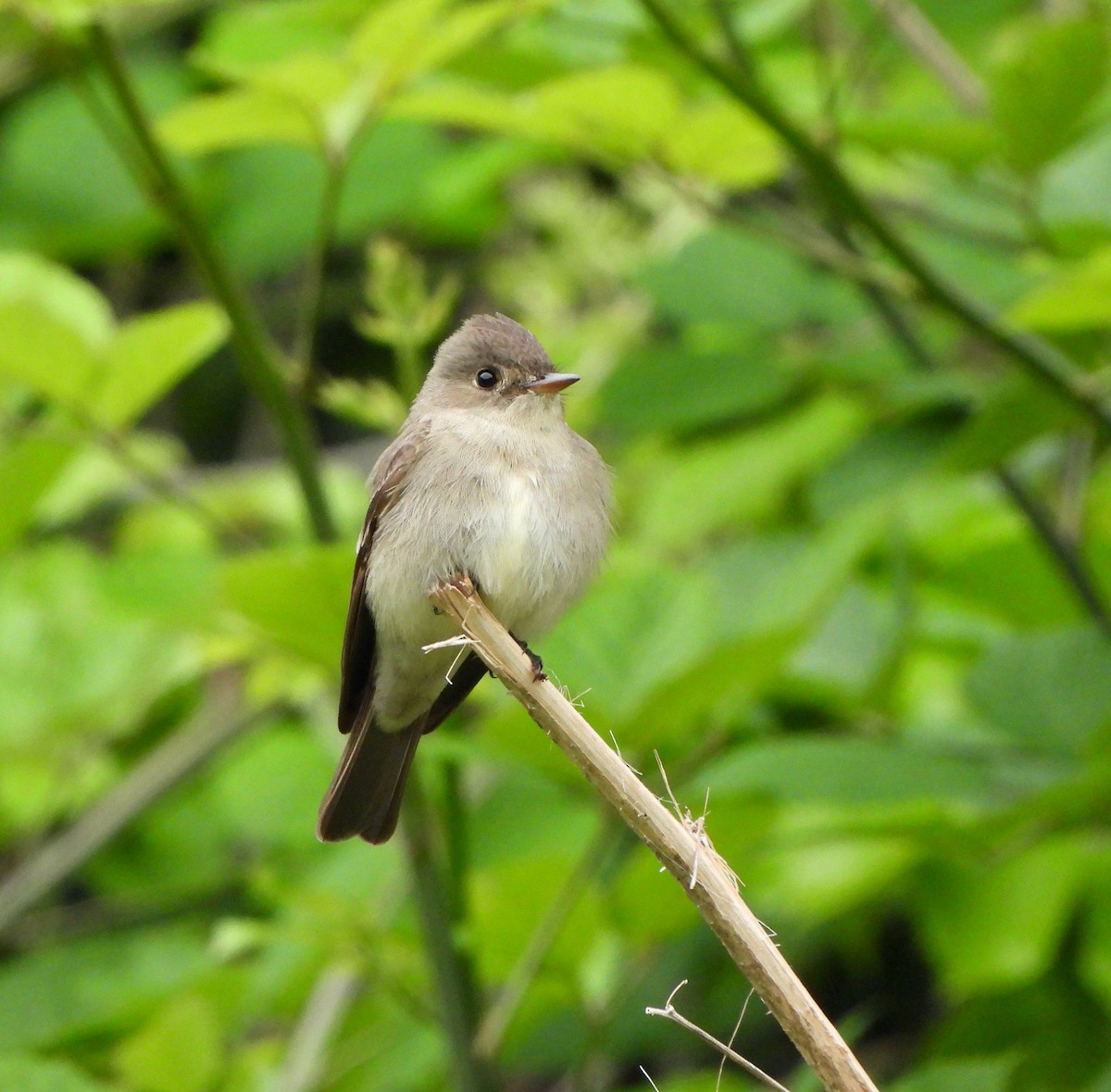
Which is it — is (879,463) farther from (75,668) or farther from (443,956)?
(75,668)

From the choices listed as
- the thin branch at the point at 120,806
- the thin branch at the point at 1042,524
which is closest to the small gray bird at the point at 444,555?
the thin branch at the point at 1042,524

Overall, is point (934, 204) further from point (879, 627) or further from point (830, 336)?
point (879, 627)

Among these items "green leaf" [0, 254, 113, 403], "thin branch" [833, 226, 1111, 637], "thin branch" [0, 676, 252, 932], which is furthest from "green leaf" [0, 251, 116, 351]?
"thin branch" [833, 226, 1111, 637]

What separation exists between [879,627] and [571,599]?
78cm

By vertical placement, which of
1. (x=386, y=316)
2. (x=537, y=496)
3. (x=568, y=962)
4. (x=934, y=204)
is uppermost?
(x=386, y=316)

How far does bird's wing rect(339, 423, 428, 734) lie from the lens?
288 cm

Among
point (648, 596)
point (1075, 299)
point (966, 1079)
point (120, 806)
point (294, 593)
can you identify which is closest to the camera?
point (1075, 299)

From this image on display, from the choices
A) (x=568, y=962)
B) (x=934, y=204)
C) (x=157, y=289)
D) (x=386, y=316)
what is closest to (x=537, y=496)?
(x=386, y=316)

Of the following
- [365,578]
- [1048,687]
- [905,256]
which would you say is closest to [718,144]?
[905,256]

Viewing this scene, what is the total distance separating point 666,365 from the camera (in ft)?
12.6

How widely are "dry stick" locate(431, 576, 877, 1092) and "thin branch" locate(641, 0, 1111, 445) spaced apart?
4.76 ft

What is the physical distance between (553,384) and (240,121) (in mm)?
776

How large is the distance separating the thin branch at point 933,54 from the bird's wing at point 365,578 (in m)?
1.45

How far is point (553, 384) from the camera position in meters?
3.16
